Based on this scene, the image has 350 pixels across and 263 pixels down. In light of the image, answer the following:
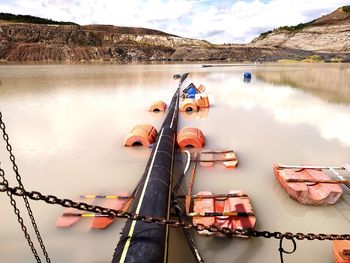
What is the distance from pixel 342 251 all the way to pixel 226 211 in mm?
2335

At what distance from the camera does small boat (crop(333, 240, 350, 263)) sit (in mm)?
4752

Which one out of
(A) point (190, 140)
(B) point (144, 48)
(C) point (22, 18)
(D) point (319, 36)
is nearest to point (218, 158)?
(A) point (190, 140)

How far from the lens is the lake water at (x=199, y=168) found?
5770 mm

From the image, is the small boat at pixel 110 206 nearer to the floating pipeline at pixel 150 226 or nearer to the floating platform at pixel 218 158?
the floating pipeline at pixel 150 226

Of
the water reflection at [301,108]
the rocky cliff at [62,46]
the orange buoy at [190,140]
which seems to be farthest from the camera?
the rocky cliff at [62,46]

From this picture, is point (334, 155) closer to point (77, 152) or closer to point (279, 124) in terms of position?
point (279, 124)

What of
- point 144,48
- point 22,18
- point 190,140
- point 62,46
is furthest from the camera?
point 22,18

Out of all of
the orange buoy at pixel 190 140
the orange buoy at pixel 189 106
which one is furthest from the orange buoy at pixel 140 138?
the orange buoy at pixel 189 106

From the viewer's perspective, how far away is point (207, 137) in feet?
43.3

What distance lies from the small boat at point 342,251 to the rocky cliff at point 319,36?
→ 11566 centimetres

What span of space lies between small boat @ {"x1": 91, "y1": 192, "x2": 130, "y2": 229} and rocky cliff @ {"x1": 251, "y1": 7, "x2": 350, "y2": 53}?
11633cm

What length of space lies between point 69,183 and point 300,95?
23157 millimetres

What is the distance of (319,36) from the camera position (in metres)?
114

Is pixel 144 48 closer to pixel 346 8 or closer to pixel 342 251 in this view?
pixel 346 8
